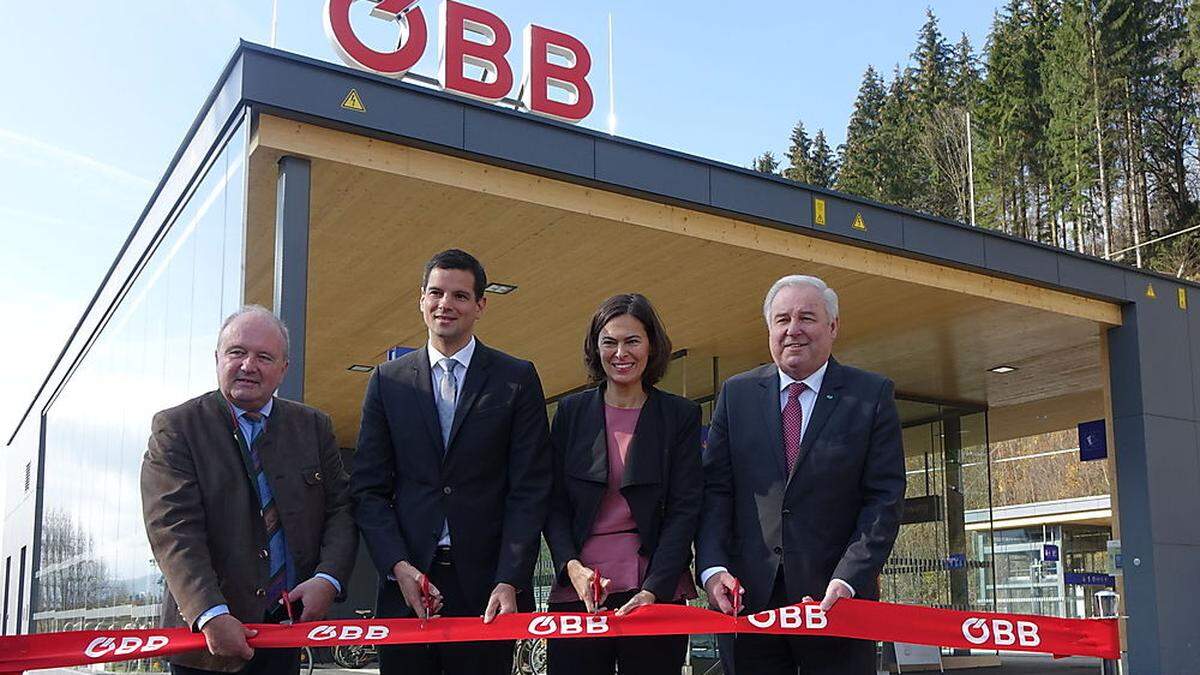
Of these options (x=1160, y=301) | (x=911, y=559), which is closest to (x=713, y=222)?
(x=1160, y=301)

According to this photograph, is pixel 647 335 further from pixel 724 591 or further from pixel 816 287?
pixel 724 591

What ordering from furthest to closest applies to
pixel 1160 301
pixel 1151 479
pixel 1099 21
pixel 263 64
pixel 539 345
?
1. pixel 1099 21
2. pixel 539 345
3. pixel 1160 301
4. pixel 1151 479
5. pixel 263 64

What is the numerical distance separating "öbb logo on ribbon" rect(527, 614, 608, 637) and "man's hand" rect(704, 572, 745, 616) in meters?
0.34

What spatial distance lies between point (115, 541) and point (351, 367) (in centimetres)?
521

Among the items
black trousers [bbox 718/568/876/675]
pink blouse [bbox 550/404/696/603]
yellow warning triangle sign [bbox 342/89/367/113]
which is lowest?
black trousers [bbox 718/568/876/675]

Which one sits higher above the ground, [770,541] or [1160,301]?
[1160,301]

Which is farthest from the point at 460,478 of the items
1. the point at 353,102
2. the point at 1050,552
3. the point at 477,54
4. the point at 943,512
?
the point at 1050,552

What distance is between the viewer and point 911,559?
15500 millimetres

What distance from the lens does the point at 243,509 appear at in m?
3.29

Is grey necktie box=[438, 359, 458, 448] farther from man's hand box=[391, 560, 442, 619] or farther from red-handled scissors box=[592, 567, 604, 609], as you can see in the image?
red-handled scissors box=[592, 567, 604, 609]

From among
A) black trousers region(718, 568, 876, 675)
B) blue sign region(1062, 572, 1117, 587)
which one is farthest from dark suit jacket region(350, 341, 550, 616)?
blue sign region(1062, 572, 1117, 587)

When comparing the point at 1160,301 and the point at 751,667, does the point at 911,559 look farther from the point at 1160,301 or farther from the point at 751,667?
the point at 751,667

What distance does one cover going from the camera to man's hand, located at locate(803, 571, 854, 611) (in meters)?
3.30

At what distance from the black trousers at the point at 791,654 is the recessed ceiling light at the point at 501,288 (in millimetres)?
7454
